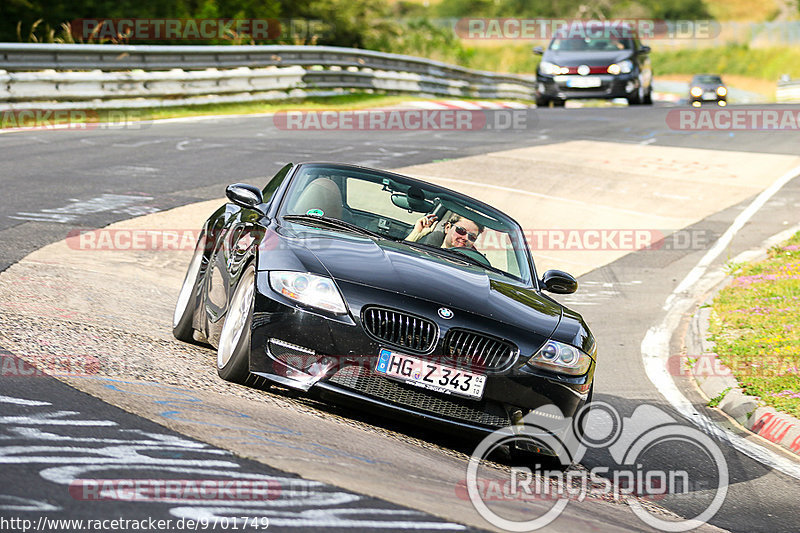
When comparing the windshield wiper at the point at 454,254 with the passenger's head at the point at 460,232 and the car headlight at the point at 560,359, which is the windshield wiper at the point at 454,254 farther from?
the car headlight at the point at 560,359

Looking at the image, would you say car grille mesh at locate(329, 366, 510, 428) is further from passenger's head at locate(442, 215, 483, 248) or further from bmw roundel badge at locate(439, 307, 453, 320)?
passenger's head at locate(442, 215, 483, 248)

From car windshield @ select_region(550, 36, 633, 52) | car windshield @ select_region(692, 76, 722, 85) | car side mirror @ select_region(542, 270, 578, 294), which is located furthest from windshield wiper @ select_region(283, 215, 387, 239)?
car windshield @ select_region(692, 76, 722, 85)

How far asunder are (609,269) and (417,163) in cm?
543

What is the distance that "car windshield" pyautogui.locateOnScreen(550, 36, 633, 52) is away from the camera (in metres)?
26.5

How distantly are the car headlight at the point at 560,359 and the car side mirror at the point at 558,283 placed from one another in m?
1.07

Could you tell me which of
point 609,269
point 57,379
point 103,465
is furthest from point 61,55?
point 103,465

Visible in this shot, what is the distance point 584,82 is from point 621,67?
1.03m


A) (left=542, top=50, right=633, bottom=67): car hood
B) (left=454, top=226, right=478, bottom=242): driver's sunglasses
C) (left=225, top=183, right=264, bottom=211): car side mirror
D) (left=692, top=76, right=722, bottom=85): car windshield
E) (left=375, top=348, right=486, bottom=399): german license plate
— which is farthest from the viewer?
(left=692, top=76, right=722, bottom=85): car windshield

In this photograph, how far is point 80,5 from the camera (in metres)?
29.6

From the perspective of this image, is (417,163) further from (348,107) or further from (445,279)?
(445,279)

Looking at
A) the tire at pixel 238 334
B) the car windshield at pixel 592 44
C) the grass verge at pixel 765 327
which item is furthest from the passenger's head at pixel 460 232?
the car windshield at pixel 592 44

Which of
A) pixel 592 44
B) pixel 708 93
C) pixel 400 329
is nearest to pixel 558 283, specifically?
pixel 400 329

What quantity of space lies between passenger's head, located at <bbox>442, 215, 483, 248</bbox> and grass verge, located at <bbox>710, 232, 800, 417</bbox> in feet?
8.64

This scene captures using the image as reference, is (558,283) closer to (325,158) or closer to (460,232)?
(460,232)
